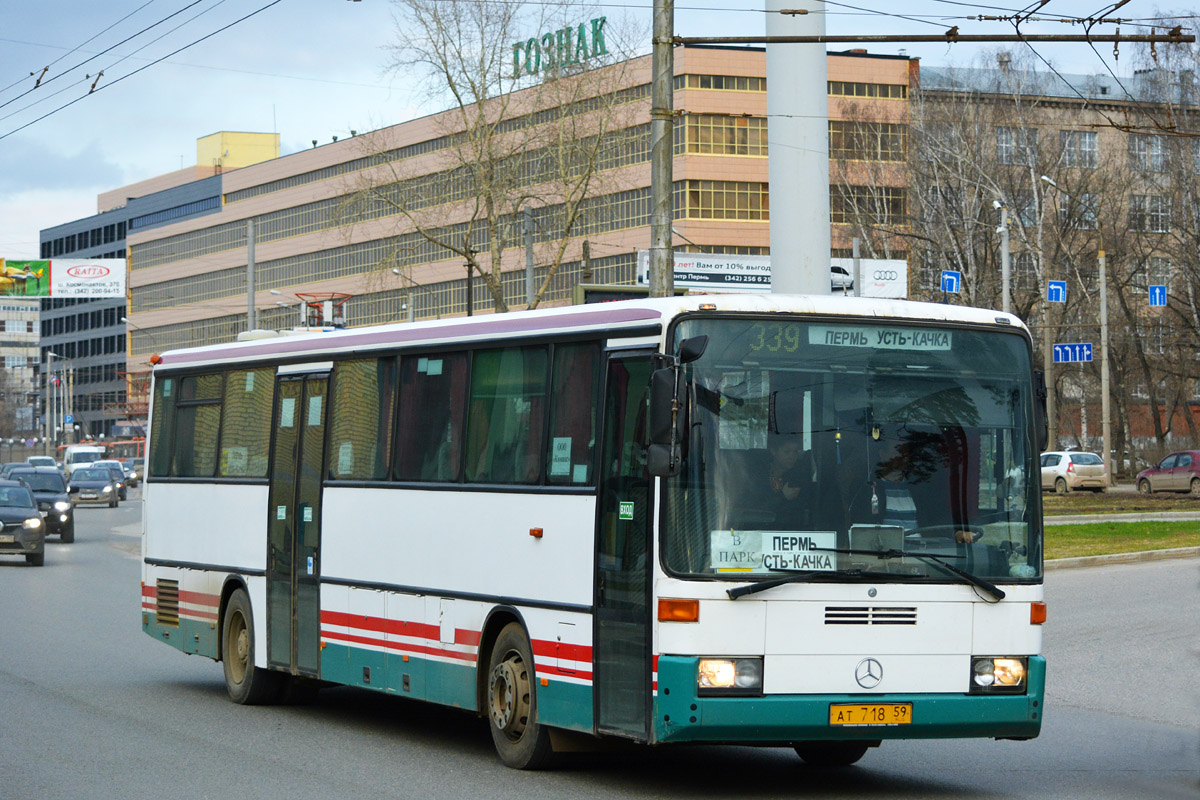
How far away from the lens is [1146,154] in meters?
71.2

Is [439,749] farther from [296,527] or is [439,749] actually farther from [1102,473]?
[1102,473]

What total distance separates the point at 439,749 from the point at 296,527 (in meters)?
2.80

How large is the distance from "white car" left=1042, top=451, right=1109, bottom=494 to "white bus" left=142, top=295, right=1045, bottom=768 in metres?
52.4

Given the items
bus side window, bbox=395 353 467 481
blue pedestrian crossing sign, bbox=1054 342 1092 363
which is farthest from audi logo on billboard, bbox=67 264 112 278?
bus side window, bbox=395 353 467 481

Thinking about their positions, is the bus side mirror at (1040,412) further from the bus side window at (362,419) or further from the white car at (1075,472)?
the white car at (1075,472)

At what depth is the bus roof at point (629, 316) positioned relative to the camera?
9.83 metres

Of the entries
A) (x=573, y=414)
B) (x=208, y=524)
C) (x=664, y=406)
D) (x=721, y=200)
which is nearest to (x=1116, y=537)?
(x=208, y=524)

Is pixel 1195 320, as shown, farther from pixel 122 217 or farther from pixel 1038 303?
pixel 122 217

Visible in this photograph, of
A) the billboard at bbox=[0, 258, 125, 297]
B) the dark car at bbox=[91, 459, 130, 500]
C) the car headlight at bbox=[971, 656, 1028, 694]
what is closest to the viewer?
the car headlight at bbox=[971, 656, 1028, 694]

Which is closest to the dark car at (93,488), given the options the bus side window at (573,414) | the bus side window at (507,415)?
the bus side window at (507,415)

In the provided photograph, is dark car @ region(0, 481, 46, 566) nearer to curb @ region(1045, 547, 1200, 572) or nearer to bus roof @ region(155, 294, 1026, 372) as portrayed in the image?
curb @ region(1045, 547, 1200, 572)

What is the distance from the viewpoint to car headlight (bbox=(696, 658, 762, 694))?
927 centimetres

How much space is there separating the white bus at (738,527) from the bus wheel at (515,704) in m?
0.02

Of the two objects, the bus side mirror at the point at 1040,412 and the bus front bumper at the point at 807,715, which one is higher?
the bus side mirror at the point at 1040,412
